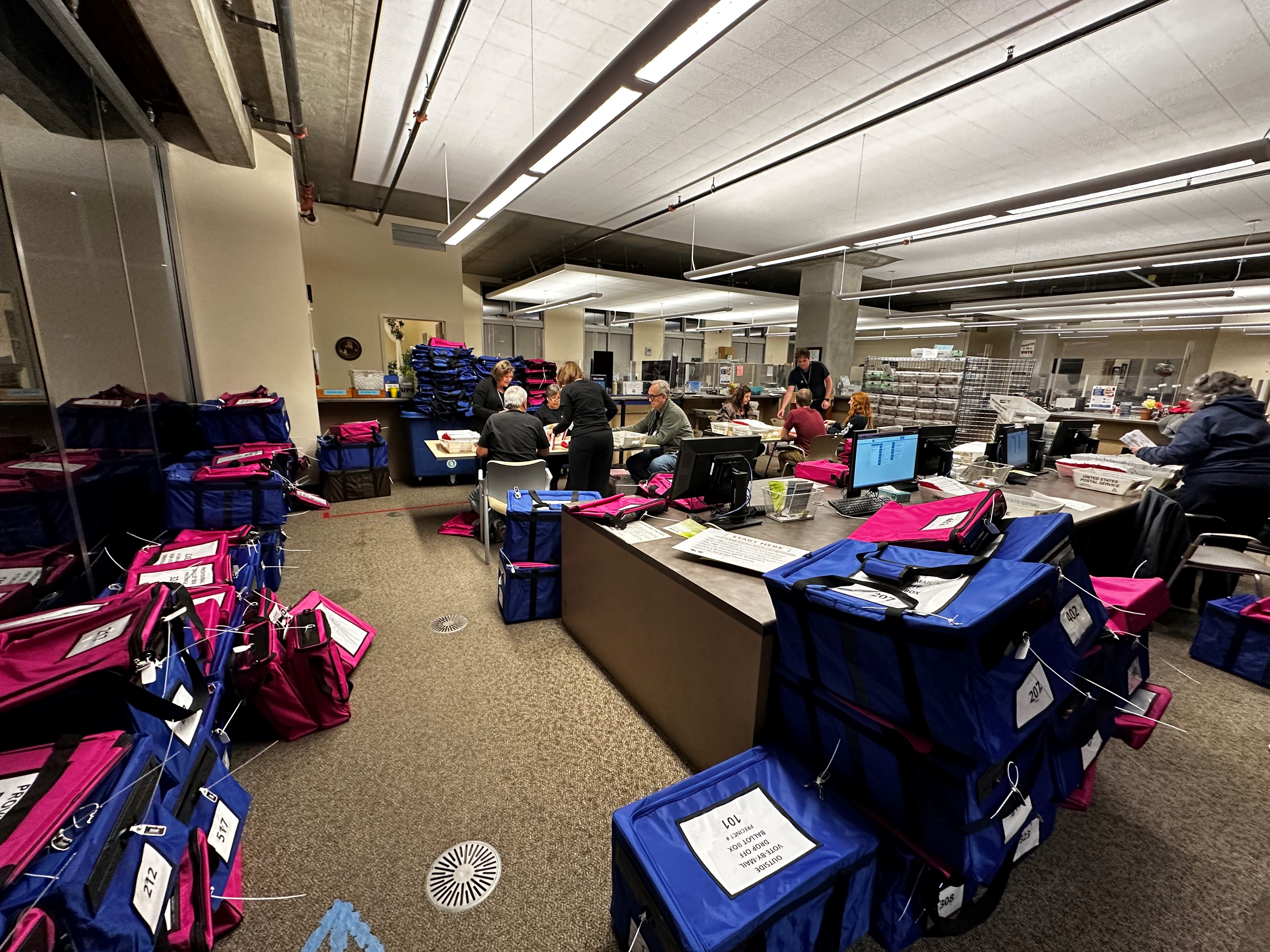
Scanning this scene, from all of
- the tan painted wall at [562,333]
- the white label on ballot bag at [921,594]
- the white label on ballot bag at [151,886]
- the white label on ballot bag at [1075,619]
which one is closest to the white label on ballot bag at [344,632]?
the white label on ballot bag at [151,886]

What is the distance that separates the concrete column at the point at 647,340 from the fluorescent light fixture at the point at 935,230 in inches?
480

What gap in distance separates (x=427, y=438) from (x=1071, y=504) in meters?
6.11

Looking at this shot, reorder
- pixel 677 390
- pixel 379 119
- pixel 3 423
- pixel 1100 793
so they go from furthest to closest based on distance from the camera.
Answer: pixel 677 390 → pixel 379 119 → pixel 1100 793 → pixel 3 423

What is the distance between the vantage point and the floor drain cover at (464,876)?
1.43 m

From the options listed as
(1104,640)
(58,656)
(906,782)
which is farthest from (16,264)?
(1104,640)

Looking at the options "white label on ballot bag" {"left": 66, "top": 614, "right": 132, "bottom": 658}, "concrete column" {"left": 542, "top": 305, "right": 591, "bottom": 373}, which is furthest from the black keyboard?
"concrete column" {"left": 542, "top": 305, "right": 591, "bottom": 373}

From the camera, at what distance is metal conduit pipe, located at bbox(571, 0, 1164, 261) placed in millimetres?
2898

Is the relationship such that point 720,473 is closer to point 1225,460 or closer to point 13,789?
point 13,789

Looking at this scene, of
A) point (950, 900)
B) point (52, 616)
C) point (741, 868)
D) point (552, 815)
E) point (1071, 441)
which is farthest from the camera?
point (1071, 441)

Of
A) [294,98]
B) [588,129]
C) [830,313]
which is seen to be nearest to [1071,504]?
[588,129]

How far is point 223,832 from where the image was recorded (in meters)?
1.42

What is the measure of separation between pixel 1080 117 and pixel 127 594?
676 cm

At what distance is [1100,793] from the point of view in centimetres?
186

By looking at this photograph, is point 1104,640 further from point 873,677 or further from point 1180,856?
point 873,677
